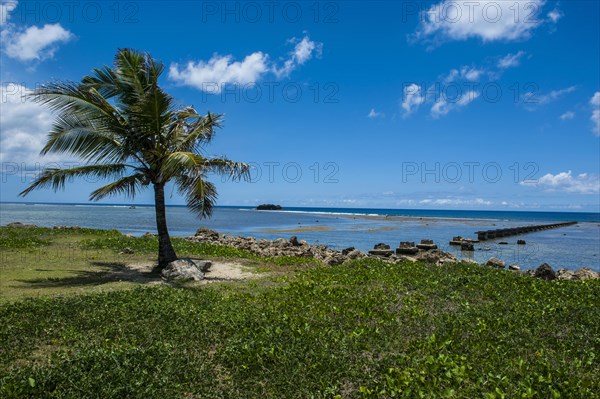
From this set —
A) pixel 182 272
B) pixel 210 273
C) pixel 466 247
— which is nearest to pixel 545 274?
pixel 210 273

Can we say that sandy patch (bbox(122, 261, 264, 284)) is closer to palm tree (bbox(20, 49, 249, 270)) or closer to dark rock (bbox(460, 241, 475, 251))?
palm tree (bbox(20, 49, 249, 270))

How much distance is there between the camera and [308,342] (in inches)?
312

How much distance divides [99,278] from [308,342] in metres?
10.6

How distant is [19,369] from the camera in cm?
654

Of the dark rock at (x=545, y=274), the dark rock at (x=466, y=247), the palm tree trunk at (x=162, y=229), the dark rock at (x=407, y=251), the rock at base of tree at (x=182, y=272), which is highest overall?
the palm tree trunk at (x=162, y=229)

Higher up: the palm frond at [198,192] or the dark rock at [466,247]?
the palm frond at [198,192]

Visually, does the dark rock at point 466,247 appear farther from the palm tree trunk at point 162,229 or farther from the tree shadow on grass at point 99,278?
the tree shadow on grass at point 99,278

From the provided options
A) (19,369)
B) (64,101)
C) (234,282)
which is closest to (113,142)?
(64,101)

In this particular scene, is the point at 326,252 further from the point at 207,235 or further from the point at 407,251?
the point at 207,235

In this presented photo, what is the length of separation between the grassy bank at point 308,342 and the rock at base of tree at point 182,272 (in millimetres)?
1859

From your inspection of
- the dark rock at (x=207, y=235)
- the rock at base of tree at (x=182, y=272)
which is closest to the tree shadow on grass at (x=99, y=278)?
the rock at base of tree at (x=182, y=272)

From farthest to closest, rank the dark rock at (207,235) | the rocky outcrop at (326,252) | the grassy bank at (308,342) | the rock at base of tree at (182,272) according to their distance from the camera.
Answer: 1. the dark rock at (207,235)
2. the rocky outcrop at (326,252)
3. the rock at base of tree at (182,272)
4. the grassy bank at (308,342)

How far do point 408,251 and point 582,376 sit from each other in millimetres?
23050

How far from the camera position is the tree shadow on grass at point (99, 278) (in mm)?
14055
